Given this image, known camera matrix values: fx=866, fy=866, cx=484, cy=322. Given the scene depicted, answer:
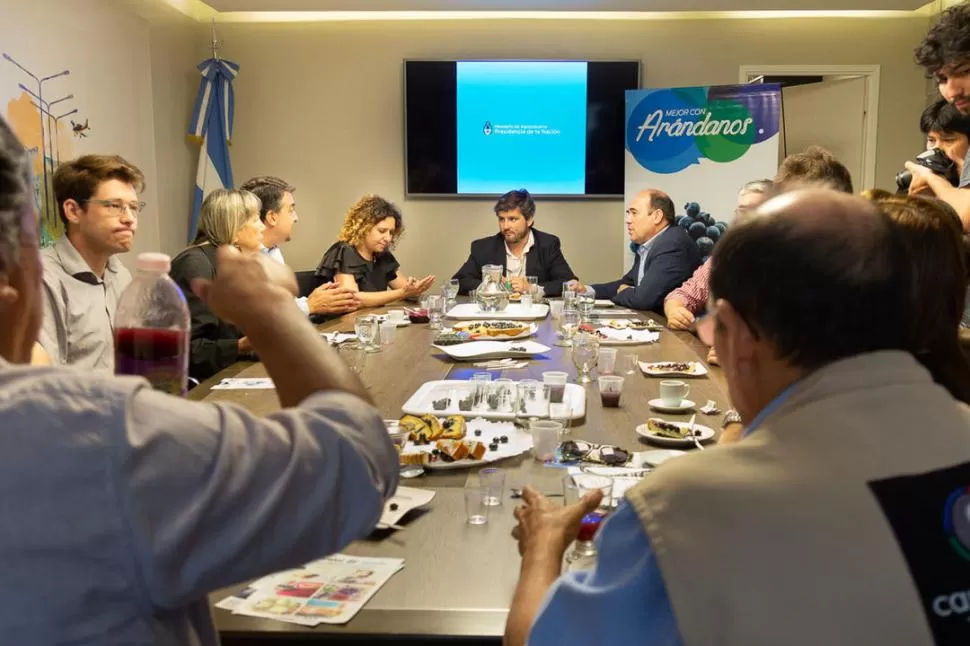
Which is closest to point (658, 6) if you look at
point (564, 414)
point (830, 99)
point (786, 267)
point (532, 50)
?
point (532, 50)

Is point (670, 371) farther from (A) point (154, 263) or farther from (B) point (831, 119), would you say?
(B) point (831, 119)

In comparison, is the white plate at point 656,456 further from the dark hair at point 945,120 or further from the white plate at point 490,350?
the dark hair at point 945,120

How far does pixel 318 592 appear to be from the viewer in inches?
52.7

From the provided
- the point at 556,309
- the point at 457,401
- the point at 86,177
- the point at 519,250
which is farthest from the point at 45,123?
the point at 457,401

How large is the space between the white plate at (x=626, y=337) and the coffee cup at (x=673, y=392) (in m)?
1.08

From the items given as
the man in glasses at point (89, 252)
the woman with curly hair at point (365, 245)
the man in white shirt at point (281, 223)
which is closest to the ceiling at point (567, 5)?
the woman with curly hair at point (365, 245)

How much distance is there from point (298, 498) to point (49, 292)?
249 cm

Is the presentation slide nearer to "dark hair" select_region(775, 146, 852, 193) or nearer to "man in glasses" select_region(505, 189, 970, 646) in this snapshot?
"dark hair" select_region(775, 146, 852, 193)

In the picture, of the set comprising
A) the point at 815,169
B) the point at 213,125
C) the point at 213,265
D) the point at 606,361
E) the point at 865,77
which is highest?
the point at 865,77

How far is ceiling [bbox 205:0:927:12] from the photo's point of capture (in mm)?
6012

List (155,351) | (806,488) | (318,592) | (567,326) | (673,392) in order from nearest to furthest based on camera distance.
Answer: (806,488), (155,351), (318,592), (673,392), (567,326)

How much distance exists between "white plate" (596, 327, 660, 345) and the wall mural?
2.74 metres

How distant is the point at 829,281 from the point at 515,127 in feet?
19.5

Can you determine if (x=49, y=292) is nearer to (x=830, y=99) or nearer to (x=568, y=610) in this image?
(x=568, y=610)
